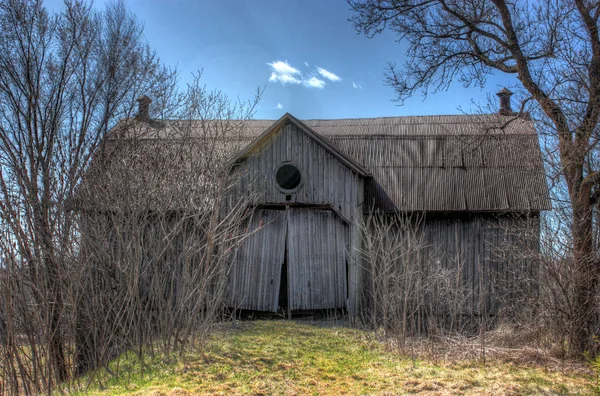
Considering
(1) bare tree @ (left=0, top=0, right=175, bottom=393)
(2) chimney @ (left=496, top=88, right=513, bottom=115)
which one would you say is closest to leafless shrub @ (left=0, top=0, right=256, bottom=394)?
(1) bare tree @ (left=0, top=0, right=175, bottom=393)

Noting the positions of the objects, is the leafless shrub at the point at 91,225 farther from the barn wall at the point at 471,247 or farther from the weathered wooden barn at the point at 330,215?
the barn wall at the point at 471,247

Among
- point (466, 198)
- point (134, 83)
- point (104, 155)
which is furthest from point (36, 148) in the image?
point (466, 198)

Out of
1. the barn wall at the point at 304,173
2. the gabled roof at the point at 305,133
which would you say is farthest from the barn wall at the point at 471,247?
the gabled roof at the point at 305,133

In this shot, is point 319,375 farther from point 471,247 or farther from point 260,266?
point 471,247

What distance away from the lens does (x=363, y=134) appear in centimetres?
1806

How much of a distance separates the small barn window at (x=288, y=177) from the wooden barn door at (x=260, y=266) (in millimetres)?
848

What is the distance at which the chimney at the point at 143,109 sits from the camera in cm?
1504

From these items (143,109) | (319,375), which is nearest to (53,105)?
(143,109)

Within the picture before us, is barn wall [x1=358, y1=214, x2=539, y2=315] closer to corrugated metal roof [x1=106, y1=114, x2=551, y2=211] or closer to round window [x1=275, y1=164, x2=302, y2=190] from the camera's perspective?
corrugated metal roof [x1=106, y1=114, x2=551, y2=211]

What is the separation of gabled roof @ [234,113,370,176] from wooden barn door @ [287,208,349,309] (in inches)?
65.7

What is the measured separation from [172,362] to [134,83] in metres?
9.34

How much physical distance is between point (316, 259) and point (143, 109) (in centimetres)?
729

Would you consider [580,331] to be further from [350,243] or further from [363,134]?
[363,134]

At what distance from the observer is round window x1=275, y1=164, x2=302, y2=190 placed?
1528 cm
